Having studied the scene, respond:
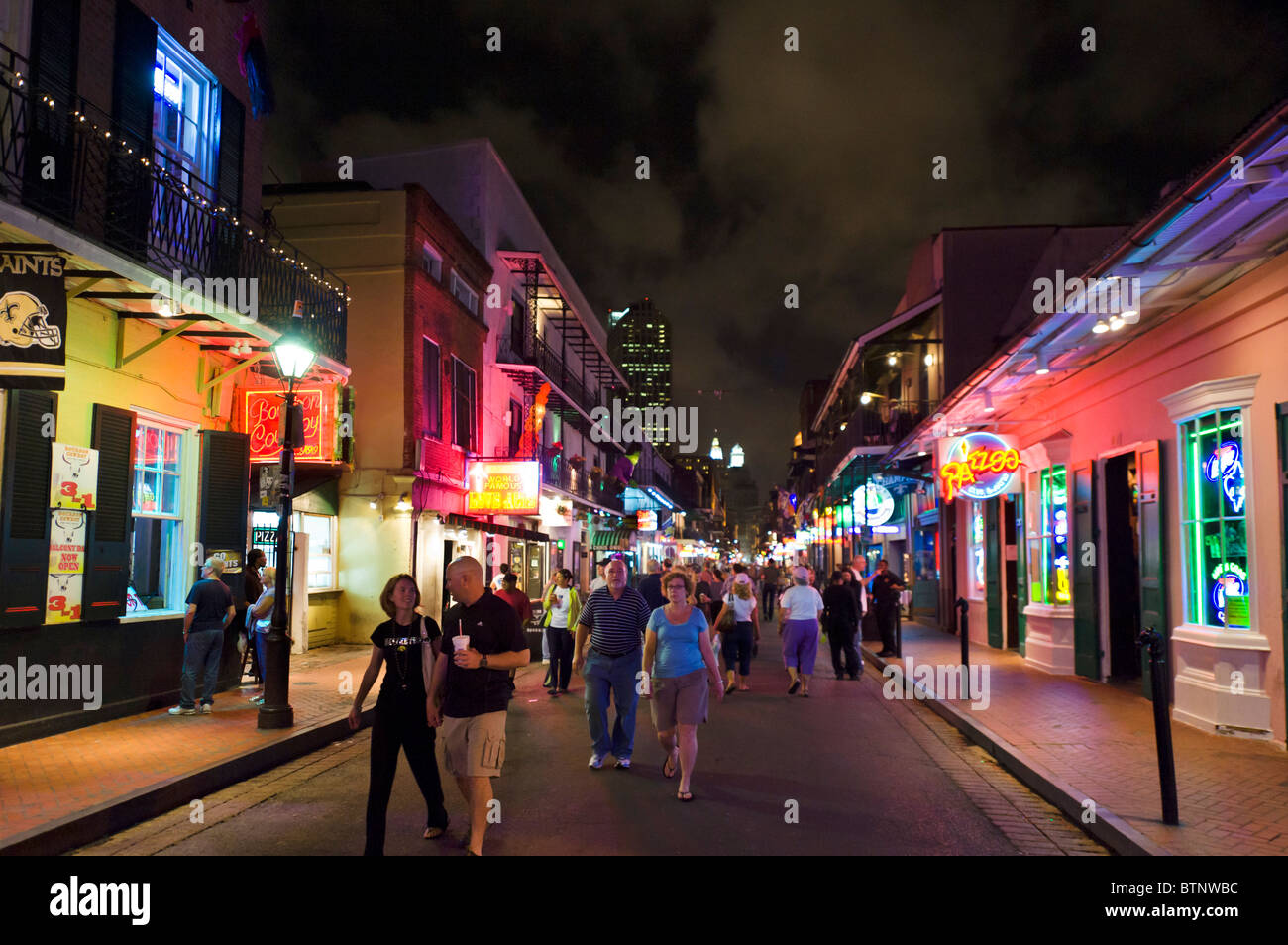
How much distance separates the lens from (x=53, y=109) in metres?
8.84

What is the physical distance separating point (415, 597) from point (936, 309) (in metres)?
24.9

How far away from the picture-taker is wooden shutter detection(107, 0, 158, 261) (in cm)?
967

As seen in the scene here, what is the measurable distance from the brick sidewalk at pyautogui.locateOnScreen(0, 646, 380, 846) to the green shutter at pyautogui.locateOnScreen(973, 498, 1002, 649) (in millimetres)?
11544

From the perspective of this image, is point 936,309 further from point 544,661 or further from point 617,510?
point 617,510

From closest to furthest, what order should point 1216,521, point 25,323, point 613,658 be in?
point 25,323
point 613,658
point 1216,521

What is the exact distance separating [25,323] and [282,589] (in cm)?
353

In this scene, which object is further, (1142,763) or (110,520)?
(110,520)

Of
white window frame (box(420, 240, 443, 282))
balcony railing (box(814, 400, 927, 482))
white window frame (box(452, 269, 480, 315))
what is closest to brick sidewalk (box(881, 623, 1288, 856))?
white window frame (box(420, 240, 443, 282))

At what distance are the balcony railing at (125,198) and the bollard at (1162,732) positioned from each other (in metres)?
9.20

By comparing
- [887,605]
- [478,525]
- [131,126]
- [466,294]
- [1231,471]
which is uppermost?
[466,294]

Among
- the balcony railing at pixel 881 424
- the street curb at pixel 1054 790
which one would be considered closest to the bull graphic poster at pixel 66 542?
the street curb at pixel 1054 790

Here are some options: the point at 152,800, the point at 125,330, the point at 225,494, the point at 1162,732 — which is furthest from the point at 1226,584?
the point at 125,330

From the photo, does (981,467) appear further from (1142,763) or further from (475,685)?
(475,685)

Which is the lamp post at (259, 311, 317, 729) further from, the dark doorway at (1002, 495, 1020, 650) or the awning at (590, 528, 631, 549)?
the awning at (590, 528, 631, 549)
